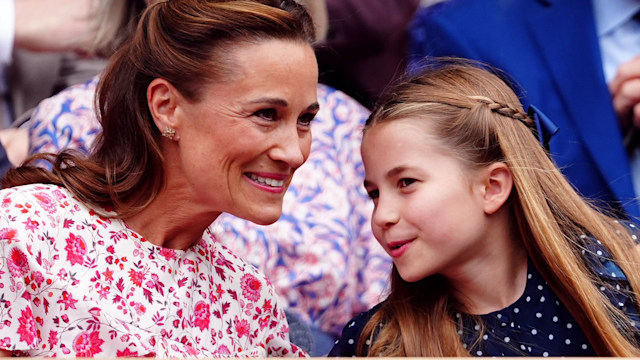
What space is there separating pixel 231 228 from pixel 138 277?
19.5 inches

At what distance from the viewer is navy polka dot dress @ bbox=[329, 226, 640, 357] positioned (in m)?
1.35

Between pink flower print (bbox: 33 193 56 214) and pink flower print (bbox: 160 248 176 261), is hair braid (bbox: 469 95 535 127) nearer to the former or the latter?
pink flower print (bbox: 160 248 176 261)

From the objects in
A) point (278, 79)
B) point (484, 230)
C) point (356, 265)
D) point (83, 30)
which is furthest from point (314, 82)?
point (83, 30)

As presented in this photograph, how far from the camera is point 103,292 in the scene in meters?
1.24

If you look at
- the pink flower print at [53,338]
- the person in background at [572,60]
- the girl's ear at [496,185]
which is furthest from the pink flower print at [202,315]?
the person in background at [572,60]

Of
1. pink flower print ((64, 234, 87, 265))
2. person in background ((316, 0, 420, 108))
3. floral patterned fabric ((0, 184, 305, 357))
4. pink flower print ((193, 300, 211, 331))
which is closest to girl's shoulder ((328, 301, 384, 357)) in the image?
floral patterned fabric ((0, 184, 305, 357))

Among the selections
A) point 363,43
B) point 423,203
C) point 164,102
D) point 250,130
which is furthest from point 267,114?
point 363,43

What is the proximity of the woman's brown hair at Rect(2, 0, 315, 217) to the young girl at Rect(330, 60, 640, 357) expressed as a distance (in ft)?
0.80

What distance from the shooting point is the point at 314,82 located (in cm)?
133

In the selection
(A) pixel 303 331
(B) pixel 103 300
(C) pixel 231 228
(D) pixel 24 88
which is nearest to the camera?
(B) pixel 103 300

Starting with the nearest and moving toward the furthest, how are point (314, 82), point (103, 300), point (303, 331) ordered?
point (103, 300) < point (314, 82) < point (303, 331)

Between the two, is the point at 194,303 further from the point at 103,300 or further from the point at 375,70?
the point at 375,70

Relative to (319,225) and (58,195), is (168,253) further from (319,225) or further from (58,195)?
(319,225)

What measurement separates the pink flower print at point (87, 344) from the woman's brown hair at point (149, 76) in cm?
19
